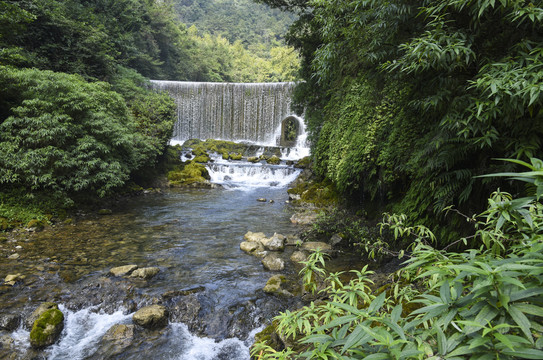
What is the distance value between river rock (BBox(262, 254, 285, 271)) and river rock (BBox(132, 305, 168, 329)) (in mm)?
2079

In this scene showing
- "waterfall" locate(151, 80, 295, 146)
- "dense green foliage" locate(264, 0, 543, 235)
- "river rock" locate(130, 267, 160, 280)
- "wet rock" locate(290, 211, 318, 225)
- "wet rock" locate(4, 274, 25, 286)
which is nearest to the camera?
"dense green foliage" locate(264, 0, 543, 235)

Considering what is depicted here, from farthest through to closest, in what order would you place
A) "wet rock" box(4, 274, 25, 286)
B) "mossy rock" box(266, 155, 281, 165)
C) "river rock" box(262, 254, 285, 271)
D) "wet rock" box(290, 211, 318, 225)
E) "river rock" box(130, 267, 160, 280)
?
1. "mossy rock" box(266, 155, 281, 165)
2. "wet rock" box(290, 211, 318, 225)
3. "river rock" box(262, 254, 285, 271)
4. "river rock" box(130, 267, 160, 280)
5. "wet rock" box(4, 274, 25, 286)

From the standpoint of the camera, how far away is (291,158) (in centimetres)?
2036

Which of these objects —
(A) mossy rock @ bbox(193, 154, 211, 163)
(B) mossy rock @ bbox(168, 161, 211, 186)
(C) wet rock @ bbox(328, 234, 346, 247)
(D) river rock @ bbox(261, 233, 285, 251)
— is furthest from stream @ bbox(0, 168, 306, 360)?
(A) mossy rock @ bbox(193, 154, 211, 163)

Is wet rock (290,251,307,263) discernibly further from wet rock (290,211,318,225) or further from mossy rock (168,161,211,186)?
mossy rock (168,161,211,186)

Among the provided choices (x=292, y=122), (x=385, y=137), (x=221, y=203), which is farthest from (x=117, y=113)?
(x=292, y=122)

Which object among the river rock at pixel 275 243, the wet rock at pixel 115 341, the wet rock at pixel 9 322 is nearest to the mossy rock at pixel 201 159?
the river rock at pixel 275 243

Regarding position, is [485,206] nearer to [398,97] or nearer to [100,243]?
[398,97]

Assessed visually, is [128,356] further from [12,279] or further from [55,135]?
[55,135]

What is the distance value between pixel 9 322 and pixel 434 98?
620 cm

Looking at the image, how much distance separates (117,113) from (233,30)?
57.5 meters

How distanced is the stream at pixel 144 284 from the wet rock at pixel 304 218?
281mm

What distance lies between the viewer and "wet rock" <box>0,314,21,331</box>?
3732mm

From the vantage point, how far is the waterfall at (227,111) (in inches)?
989
